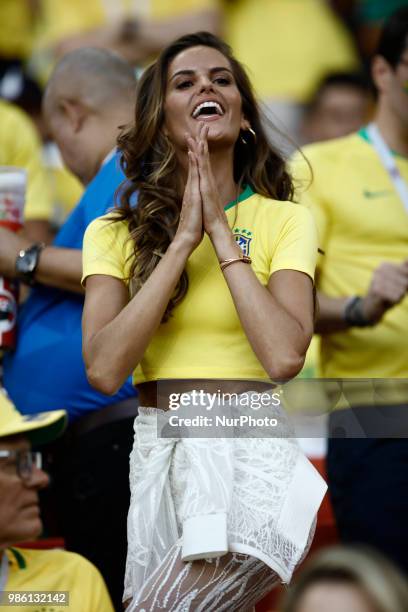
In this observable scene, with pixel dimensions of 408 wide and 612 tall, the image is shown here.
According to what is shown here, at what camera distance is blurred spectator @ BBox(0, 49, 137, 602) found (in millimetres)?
3975

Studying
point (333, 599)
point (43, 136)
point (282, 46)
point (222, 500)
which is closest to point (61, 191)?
point (43, 136)

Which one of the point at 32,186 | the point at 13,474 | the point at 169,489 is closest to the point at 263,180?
the point at 169,489

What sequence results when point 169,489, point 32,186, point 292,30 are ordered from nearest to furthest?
point 169,489 → point 32,186 → point 292,30

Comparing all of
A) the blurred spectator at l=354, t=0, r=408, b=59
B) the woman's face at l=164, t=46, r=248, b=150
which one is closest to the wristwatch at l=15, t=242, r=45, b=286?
the woman's face at l=164, t=46, r=248, b=150

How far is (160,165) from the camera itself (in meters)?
3.46

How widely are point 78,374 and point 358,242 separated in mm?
1119

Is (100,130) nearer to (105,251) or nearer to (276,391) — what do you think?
(105,251)

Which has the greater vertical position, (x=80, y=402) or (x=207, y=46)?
(x=207, y=46)

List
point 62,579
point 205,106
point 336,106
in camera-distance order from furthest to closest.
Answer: point 336,106, point 62,579, point 205,106

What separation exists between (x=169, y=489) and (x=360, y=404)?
1120 mm

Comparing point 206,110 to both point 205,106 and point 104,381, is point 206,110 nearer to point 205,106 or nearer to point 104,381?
point 205,106

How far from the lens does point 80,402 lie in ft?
13.5

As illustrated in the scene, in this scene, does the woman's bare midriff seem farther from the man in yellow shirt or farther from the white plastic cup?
the white plastic cup

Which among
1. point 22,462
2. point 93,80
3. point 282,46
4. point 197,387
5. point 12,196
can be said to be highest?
point 282,46
